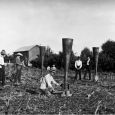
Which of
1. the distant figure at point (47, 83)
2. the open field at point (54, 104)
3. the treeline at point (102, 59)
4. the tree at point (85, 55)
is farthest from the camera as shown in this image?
the treeline at point (102, 59)

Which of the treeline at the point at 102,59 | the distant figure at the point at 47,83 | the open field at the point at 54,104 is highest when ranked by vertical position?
the treeline at the point at 102,59

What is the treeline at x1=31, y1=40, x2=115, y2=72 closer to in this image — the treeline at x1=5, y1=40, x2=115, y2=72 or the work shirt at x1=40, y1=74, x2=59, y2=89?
the treeline at x1=5, y1=40, x2=115, y2=72

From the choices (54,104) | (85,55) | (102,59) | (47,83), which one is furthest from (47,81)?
(85,55)

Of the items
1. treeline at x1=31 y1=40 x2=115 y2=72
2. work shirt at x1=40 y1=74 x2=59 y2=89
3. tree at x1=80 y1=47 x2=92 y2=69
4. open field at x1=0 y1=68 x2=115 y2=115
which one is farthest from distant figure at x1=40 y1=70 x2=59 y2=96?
treeline at x1=31 y1=40 x2=115 y2=72

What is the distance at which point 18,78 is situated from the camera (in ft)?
55.8

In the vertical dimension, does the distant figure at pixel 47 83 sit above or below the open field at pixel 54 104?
above

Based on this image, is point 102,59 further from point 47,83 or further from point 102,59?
point 47,83

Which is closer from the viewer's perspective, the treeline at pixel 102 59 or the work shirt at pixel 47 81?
the work shirt at pixel 47 81

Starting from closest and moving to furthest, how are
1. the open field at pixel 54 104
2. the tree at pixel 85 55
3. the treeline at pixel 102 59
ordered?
the open field at pixel 54 104 < the tree at pixel 85 55 < the treeline at pixel 102 59

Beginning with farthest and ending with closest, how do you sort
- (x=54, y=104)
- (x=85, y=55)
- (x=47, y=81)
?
(x=85, y=55) < (x=47, y=81) < (x=54, y=104)

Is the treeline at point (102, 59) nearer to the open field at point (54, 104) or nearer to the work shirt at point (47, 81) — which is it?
the work shirt at point (47, 81)

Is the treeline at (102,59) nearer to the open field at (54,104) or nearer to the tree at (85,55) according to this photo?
the tree at (85,55)

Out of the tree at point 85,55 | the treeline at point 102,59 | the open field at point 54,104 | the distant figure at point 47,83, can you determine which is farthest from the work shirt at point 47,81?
the treeline at point 102,59

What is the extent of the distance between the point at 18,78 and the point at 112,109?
27.3 ft
